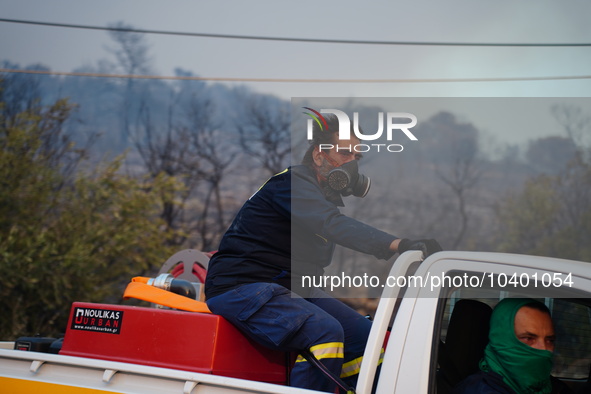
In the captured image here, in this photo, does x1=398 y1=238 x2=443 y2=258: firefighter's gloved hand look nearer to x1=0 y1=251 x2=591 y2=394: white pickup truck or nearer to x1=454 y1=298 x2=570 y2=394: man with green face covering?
x1=0 y1=251 x2=591 y2=394: white pickup truck

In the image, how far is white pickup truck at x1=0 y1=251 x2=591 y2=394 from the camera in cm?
241

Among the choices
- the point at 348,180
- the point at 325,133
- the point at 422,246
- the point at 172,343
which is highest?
the point at 325,133

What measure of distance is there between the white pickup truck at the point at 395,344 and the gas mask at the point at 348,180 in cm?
46

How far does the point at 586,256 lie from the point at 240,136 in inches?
340

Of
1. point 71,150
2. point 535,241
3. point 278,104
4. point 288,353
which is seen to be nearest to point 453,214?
point 535,241

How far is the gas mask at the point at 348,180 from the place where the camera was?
3.05m

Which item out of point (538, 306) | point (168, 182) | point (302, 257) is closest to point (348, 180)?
point (302, 257)

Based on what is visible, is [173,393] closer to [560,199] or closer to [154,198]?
[154,198]

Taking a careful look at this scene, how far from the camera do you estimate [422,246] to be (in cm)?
279

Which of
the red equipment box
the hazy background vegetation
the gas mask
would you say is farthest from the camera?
the hazy background vegetation

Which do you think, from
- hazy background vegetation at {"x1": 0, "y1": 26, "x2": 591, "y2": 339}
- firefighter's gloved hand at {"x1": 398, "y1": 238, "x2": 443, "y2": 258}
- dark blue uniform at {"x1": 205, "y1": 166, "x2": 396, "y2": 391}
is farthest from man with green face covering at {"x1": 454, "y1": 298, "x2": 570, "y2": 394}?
hazy background vegetation at {"x1": 0, "y1": 26, "x2": 591, "y2": 339}

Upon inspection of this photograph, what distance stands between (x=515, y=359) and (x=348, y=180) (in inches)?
42.5

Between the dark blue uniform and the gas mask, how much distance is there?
7 cm

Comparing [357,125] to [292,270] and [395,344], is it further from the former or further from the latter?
[395,344]
